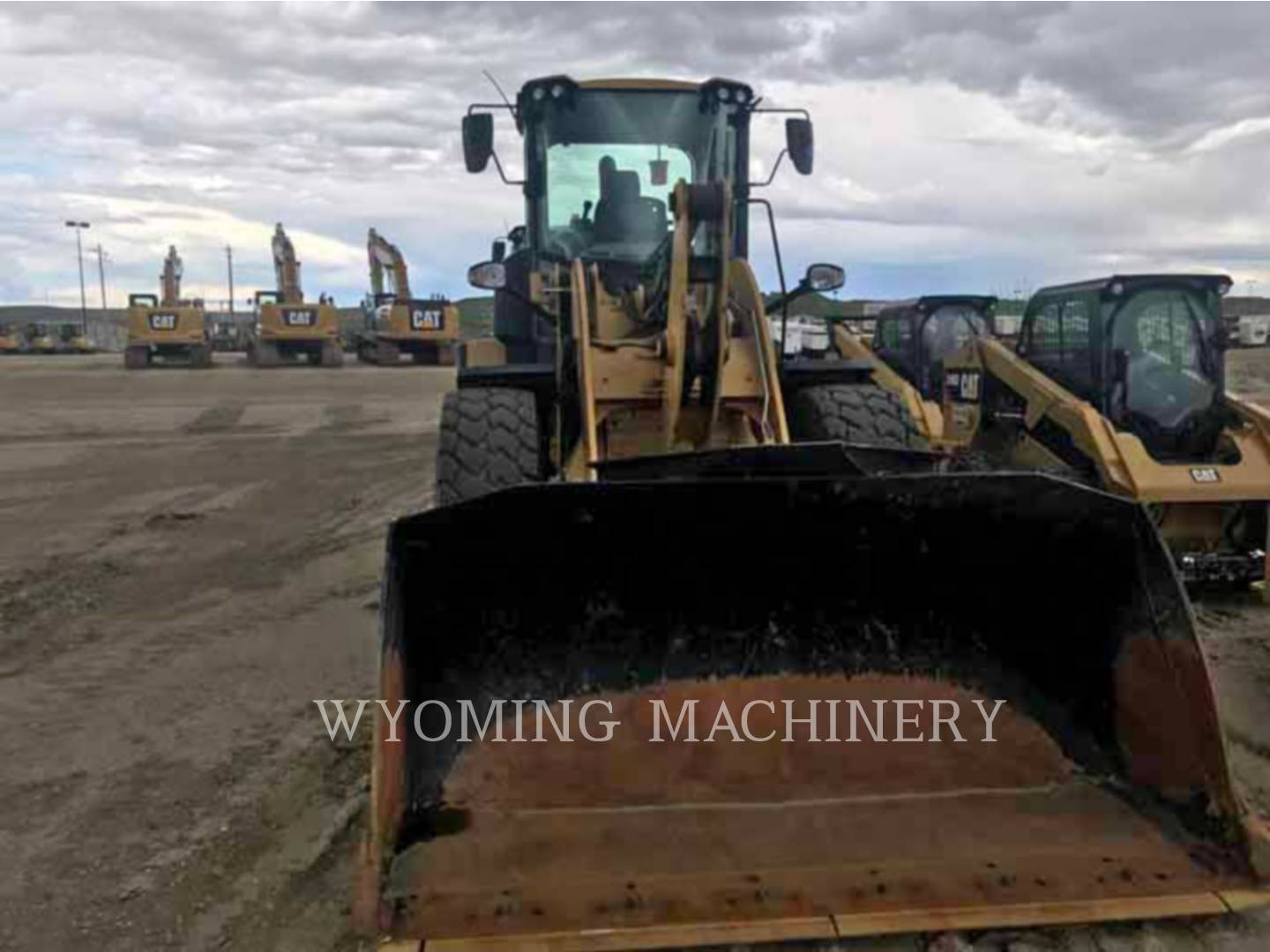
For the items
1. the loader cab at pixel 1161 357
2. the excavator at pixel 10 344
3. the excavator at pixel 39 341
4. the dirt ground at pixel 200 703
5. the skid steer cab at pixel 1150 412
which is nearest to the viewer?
the dirt ground at pixel 200 703

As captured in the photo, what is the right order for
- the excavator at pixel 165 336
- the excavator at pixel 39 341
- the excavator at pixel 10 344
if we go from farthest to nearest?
the excavator at pixel 10 344
the excavator at pixel 39 341
the excavator at pixel 165 336

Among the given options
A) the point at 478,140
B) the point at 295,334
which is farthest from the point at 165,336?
the point at 478,140

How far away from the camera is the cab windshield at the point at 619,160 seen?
621 cm

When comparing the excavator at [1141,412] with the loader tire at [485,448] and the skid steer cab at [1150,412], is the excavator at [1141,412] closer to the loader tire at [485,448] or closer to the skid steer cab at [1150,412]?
the skid steer cab at [1150,412]

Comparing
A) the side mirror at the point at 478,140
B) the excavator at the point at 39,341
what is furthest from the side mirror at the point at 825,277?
the excavator at the point at 39,341

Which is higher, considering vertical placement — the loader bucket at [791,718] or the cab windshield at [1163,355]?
the cab windshield at [1163,355]

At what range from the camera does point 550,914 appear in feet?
9.76

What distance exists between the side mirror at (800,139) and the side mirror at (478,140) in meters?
1.56

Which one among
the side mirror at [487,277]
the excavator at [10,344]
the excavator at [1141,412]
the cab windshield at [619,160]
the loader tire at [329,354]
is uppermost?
the cab windshield at [619,160]

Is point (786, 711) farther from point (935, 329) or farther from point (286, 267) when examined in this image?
point (286, 267)

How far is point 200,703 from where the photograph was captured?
5.24 meters

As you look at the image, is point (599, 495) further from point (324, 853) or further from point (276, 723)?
point (276, 723)

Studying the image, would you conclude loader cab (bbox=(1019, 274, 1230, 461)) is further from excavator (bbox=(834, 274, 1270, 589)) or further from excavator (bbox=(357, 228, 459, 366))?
excavator (bbox=(357, 228, 459, 366))

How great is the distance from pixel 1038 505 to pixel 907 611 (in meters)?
0.54
